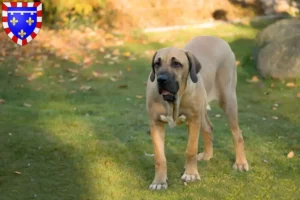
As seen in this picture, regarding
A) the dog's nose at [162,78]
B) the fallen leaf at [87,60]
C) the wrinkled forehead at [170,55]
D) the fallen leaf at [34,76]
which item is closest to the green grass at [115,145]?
the fallen leaf at [34,76]

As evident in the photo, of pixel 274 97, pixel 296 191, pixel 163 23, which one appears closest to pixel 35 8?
pixel 296 191

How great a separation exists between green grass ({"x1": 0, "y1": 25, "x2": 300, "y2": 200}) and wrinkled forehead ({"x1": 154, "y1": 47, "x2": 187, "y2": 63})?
1.16 meters

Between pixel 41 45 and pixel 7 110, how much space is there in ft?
18.2

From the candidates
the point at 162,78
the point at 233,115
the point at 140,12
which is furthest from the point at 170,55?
the point at 140,12

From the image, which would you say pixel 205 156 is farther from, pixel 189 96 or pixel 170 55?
pixel 170 55

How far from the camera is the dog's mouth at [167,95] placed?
516 centimetres

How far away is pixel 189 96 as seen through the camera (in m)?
5.45

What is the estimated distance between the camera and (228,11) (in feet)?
54.6

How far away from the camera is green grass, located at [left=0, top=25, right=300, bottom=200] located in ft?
17.7

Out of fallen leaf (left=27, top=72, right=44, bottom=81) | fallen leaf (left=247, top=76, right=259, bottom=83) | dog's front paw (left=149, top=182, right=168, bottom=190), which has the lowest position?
fallen leaf (left=27, top=72, right=44, bottom=81)

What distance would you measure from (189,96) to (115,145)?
5.07ft

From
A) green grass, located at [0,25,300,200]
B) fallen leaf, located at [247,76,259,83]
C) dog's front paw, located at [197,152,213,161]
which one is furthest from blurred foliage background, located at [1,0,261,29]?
dog's front paw, located at [197,152,213,161]

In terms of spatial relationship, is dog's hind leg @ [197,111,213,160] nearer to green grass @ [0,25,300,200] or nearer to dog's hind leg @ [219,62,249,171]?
green grass @ [0,25,300,200]

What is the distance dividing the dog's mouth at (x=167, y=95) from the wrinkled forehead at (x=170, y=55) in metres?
0.27
